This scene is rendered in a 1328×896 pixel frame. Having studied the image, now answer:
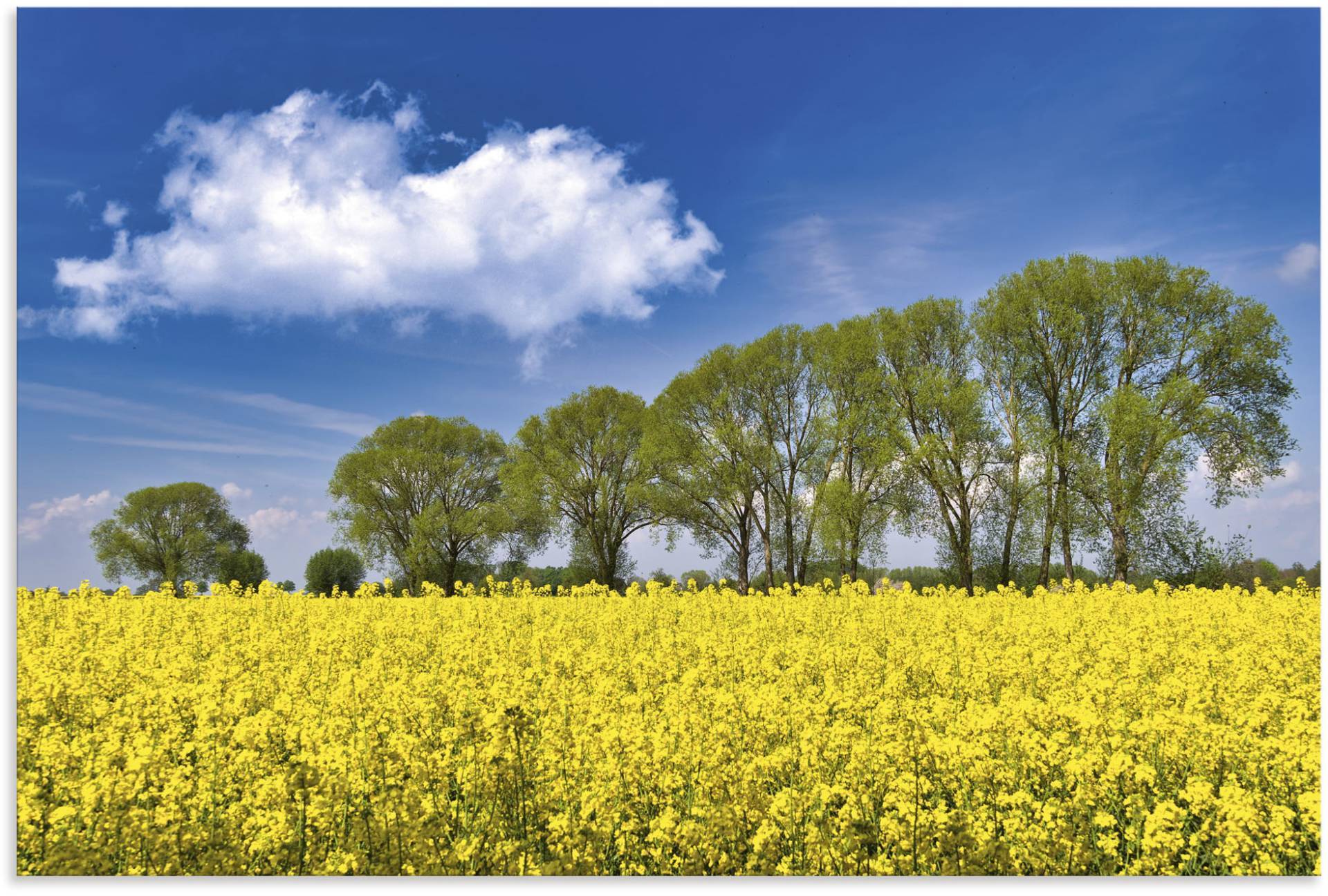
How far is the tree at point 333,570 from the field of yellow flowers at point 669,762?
43347mm

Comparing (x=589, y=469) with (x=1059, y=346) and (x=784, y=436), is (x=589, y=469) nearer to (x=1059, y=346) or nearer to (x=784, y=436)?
(x=784, y=436)

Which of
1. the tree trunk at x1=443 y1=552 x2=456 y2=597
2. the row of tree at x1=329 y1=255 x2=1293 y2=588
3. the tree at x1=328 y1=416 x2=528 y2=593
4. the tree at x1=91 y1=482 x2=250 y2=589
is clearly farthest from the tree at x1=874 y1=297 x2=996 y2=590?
the tree at x1=91 y1=482 x2=250 y2=589

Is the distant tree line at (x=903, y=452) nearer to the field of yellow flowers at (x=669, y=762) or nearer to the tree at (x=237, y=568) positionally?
the tree at (x=237, y=568)

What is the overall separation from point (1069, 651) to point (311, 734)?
6.46 metres

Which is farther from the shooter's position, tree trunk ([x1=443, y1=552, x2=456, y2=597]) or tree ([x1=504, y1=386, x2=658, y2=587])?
tree trunk ([x1=443, y1=552, x2=456, y2=597])

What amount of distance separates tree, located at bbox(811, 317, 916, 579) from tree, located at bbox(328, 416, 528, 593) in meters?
14.0

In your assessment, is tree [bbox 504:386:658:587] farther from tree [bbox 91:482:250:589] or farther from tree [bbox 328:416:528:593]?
tree [bbox 91:482:250:589]

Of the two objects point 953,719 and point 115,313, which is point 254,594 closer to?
point 115,313

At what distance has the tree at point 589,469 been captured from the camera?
28922mm

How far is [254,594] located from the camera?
12438 millimetres

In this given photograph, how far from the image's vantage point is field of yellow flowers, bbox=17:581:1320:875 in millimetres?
3494

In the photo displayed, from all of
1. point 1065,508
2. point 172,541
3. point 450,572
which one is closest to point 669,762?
point 1065,508

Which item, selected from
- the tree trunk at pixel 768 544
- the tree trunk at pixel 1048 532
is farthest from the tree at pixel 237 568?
the tree trunk at pixel 1048 532

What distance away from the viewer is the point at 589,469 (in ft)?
97.2
